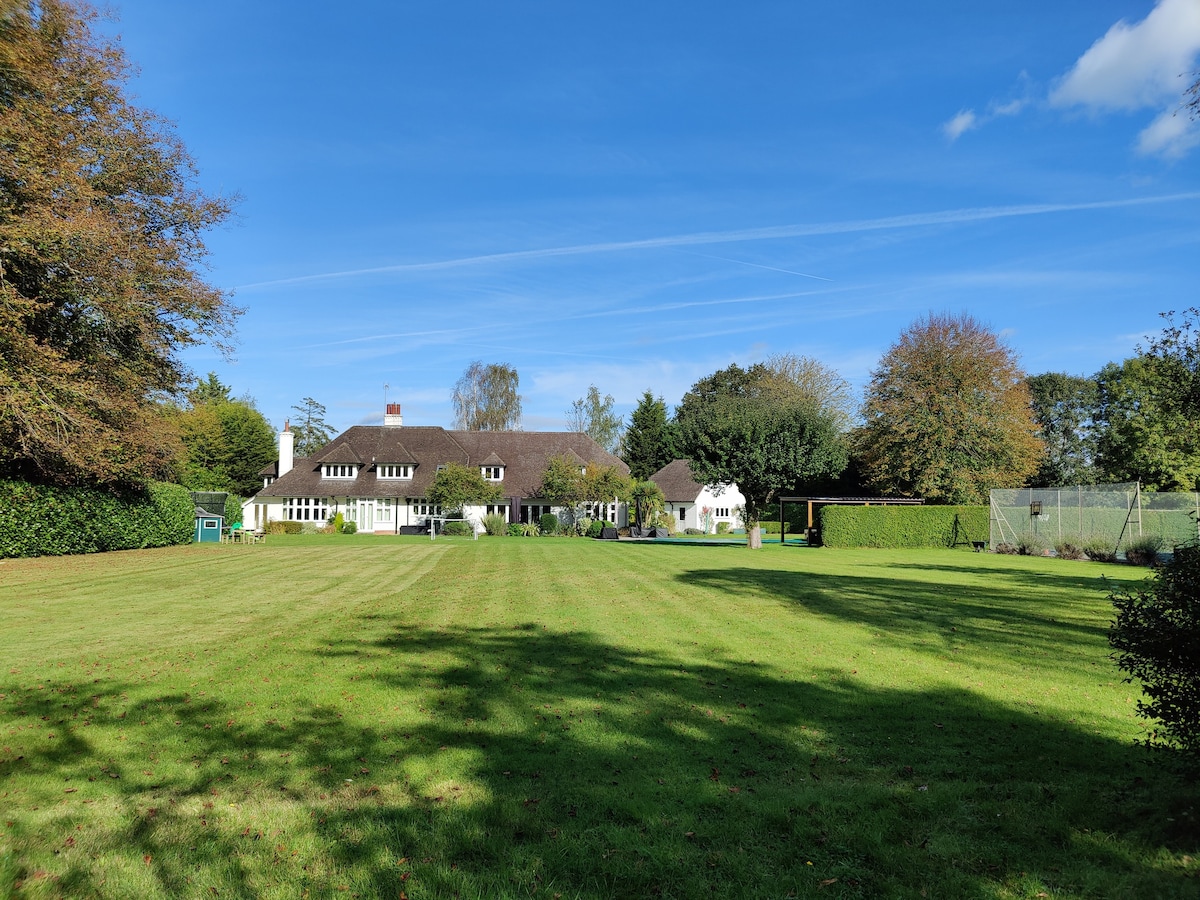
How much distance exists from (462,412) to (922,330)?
4429 centimetres

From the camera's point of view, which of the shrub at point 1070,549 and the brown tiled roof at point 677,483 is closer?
the shrub at point 1070,549

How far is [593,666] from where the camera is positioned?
8523mm

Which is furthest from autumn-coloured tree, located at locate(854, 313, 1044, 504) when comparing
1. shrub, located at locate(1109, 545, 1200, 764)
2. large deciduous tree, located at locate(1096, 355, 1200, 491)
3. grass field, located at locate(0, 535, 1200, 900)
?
shrub, located at locate(1109, 545, 1200, 764)

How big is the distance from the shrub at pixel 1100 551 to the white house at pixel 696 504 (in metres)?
31.3

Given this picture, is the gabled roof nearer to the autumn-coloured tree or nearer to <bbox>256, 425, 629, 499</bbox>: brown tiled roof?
<bbox>256, 425, 629, 499</bbox>: brown tiled roof

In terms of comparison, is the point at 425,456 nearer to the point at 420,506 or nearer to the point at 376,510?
the point at 420,506

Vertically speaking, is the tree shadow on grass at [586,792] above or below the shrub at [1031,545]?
above

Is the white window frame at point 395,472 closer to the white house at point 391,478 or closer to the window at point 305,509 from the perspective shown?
the white house at point 391,478

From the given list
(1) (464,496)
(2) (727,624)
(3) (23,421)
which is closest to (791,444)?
(1) (464,496)

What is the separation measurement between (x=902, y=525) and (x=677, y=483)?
1021 inches

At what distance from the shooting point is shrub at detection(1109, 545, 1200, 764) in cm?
451

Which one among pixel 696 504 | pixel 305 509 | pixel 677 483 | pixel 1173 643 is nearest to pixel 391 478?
pixel 305 509

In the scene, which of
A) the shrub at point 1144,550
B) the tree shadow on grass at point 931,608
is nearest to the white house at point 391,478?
the shrub at point 1144,550

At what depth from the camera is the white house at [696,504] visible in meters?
60.4
